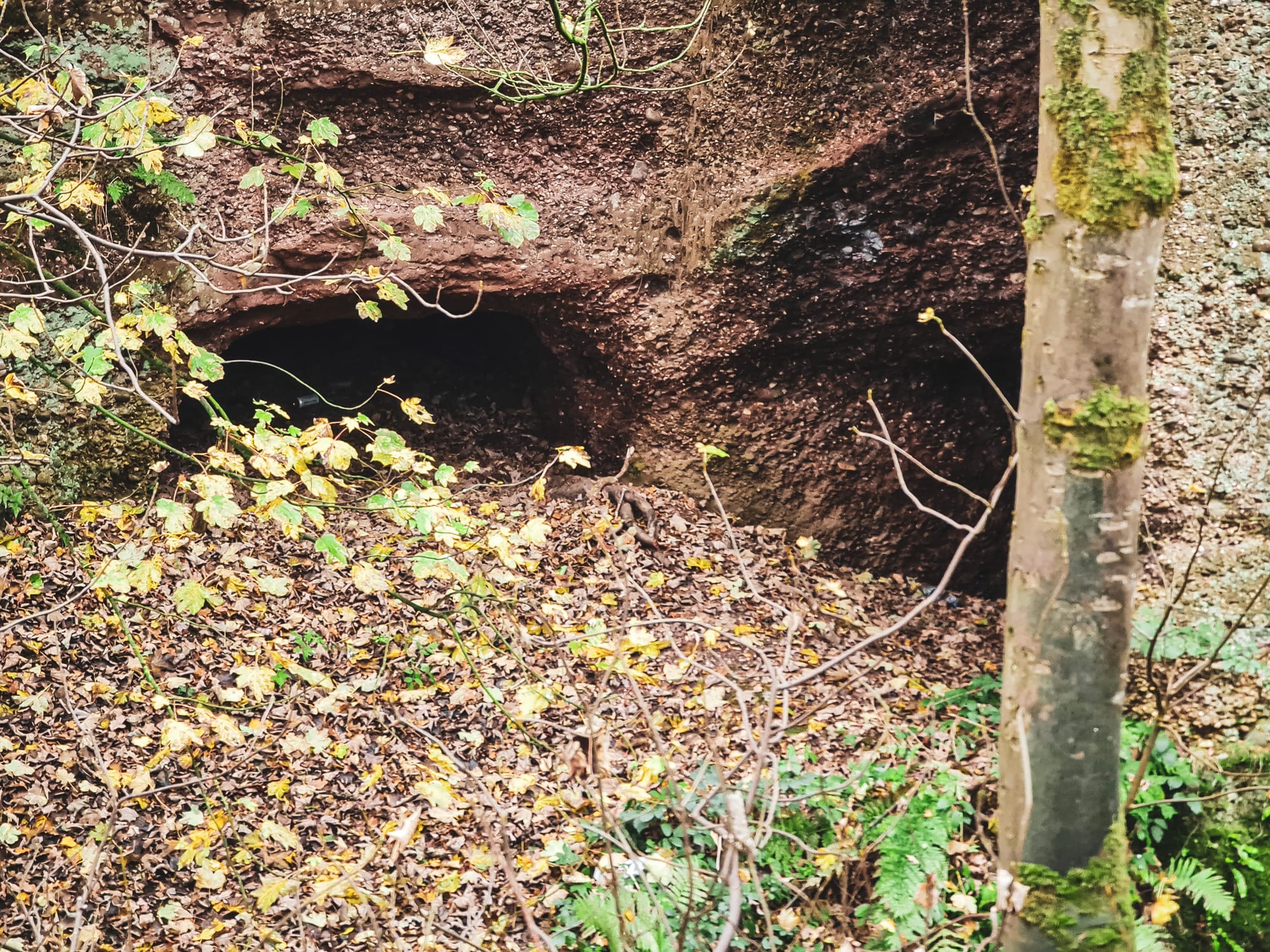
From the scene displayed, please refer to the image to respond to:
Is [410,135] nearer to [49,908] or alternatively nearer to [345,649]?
[345,649]

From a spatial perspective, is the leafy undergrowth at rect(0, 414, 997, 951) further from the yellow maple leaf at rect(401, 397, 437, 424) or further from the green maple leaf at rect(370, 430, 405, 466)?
Result: the yellow maple leaf at rect(401, 397, 437, 424)

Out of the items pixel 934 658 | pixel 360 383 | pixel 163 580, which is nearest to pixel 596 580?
pixel 934 658

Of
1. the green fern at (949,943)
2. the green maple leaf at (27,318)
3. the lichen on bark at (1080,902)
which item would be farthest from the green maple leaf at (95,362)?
the green fern at (949,943)

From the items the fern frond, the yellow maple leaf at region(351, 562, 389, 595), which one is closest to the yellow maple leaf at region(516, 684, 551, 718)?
the yellow maple leaf at region(351, 562, 389, 595)

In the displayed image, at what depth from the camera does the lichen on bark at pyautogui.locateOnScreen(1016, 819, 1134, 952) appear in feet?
7.11

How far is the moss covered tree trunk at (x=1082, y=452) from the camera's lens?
6.79 feet

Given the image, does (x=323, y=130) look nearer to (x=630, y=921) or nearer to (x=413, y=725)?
(x=413, y=725)

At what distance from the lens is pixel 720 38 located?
6059mm

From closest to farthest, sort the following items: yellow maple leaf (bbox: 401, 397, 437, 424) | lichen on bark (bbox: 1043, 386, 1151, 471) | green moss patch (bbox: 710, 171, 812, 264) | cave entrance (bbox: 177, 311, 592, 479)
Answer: lichen on bark (bbox: 1043, 386, 1151, 471), yellow maple leaf (bbox: 401, 397, 437, 424), green moss patch (bbox: 710, 171, 812, 264), cave entrance (bbox: 177, 311, 592, 479)

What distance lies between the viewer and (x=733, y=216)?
6.14 meters

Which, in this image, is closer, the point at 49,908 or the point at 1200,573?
the point at 49,908

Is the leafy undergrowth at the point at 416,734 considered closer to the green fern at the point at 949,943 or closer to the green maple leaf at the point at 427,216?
the green fern at the point at 949,943

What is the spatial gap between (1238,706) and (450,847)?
4.04 meters

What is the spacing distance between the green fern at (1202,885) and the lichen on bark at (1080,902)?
187 cm
